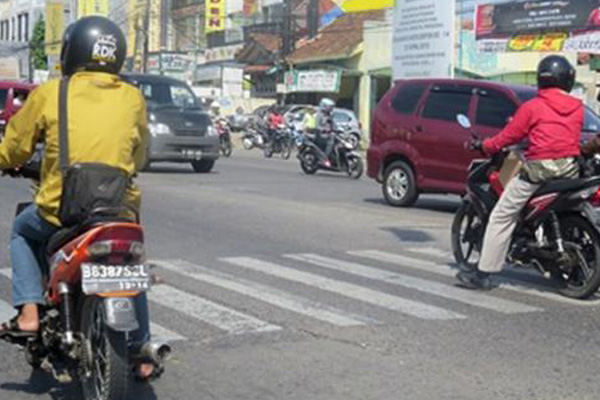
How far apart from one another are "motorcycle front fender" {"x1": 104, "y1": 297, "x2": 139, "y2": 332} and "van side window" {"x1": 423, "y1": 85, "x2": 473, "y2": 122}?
9.89 metres

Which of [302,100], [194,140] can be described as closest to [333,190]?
[194,140]

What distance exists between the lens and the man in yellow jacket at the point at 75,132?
4840 millimetres

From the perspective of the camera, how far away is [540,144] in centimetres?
792

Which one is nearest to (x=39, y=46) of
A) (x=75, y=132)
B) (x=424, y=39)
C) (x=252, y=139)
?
(x=252, y=139)

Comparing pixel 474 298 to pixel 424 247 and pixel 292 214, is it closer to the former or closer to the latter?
pixel 424 247

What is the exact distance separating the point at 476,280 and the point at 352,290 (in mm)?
1015

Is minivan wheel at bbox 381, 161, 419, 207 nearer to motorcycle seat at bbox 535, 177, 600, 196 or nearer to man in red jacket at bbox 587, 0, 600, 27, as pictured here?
motorcycle seat at bbox 535, 177, 600, 196

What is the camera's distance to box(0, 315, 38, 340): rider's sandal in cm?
513

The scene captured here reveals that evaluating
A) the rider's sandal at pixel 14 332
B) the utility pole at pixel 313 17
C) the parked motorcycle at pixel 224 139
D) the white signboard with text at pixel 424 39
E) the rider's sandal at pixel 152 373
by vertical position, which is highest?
the utility pole at pixel 313 17

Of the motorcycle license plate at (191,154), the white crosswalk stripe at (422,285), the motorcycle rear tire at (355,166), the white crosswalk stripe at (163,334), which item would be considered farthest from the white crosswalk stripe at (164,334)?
the motorcycle rear tire at (355,166)

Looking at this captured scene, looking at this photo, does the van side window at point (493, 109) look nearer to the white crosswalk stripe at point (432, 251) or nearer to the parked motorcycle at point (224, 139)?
the white crosswalk stripe at point (432, 251)

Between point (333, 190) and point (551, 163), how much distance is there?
10018mm

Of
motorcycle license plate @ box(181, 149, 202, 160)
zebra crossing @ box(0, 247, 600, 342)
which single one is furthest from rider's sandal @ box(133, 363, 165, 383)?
motorcycle license plate @ box(181, 149, 202, 160)

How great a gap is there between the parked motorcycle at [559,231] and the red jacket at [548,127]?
0.77 feet
